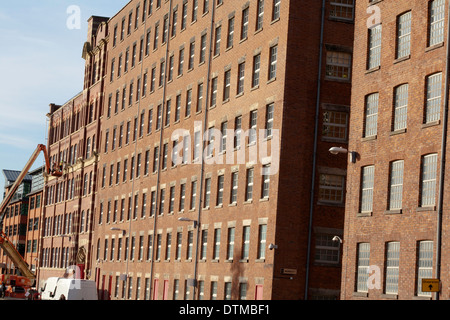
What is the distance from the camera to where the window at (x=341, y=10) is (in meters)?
51.5

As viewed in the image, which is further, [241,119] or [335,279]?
[241,119]

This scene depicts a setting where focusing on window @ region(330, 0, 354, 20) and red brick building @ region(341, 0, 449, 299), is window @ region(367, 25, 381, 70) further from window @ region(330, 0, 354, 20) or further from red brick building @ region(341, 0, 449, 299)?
window @ region(330, 0, 354, 20)

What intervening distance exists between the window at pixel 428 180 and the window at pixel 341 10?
54.7 ft

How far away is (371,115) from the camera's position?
41438 mm

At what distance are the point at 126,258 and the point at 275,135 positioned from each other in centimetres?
3029

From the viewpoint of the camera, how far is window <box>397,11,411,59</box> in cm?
3916

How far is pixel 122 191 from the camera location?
78938 mm

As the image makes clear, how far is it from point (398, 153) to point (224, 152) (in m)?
18.9

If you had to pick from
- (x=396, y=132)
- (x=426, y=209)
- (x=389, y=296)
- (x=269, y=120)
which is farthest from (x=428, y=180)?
(x=269, y=120)

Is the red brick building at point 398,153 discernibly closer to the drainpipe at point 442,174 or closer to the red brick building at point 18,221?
the drainpipe at point 442,174

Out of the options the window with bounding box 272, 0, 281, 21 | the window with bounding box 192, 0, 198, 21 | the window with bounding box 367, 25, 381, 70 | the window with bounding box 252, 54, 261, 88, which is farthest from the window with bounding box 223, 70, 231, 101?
the window with bounding box 367, 25, 381, 70

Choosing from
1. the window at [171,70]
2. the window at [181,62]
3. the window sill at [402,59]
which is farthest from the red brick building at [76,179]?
the window sill at [402,59]
